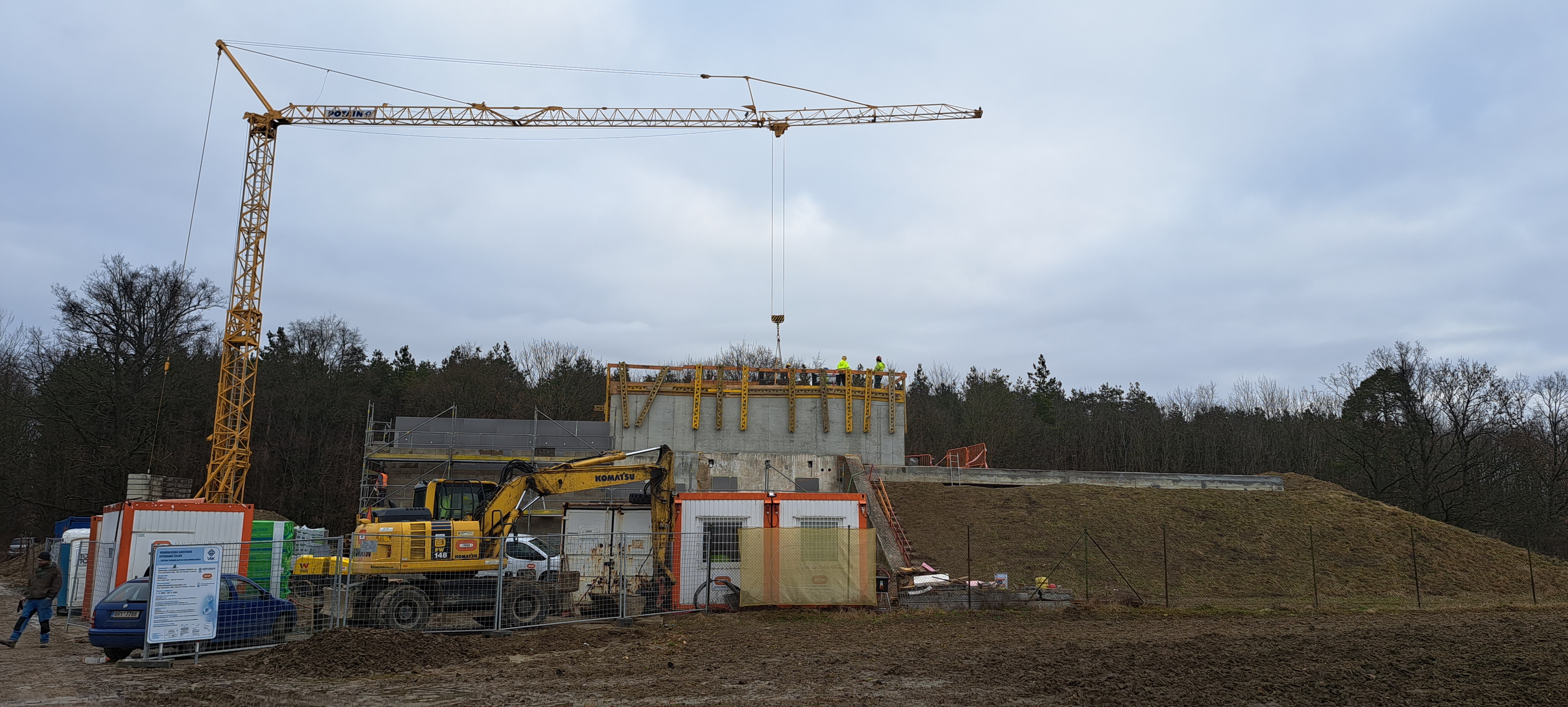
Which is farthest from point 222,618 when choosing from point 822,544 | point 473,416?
point 473,416

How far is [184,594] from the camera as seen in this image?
13055mm

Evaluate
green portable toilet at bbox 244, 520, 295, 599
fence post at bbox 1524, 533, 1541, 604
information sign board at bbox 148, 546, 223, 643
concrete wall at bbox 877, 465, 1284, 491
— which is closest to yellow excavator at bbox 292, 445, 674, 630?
green portable toilet at bbox 244, 520, 295, 599

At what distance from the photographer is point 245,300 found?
125ft

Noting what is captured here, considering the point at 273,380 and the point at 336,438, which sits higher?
the point at 273,380

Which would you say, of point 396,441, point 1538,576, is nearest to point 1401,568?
point 1538,576

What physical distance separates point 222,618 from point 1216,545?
24.2 m

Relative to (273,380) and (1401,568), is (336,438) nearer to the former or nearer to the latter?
(273,380)

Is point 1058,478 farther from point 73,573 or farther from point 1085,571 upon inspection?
point 73,573

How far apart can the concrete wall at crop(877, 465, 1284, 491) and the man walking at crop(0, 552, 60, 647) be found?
22.0 meters

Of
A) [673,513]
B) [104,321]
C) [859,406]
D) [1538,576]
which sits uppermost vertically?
[104,321]

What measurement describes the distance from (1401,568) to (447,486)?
979 inches

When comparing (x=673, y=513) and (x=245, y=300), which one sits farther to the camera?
(x=245, y=300)

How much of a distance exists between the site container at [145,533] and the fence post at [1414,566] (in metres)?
24.9

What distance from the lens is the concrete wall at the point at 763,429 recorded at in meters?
33.2
